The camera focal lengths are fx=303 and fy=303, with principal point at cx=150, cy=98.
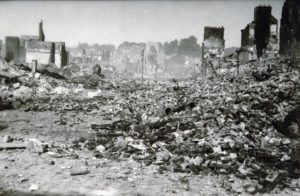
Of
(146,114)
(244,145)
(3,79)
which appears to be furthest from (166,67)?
(244,145)

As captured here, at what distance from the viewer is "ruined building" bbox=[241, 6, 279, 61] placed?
79.5 feet

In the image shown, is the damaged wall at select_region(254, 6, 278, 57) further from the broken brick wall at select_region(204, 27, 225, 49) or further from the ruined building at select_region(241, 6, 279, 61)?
the broken brick wall at select_region(204, 27, 225, 49)

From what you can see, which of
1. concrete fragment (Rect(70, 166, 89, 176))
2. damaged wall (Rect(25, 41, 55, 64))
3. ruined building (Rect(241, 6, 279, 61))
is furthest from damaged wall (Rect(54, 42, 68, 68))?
concrete fragment (Rect(70, 166, 89, 176))

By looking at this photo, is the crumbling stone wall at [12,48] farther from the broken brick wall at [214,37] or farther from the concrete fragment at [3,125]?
the concrete fragment at [3,125]

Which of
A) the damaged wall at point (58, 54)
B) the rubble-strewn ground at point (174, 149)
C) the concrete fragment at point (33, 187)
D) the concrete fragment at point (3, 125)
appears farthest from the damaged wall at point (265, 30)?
the damaged wall at point (58, 54)

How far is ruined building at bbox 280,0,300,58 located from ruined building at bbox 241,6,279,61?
1038mm

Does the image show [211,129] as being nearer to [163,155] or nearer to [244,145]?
[244,145]

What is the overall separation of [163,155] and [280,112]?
3.94 metres

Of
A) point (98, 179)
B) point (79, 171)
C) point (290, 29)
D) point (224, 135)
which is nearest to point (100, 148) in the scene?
point (79, 171)

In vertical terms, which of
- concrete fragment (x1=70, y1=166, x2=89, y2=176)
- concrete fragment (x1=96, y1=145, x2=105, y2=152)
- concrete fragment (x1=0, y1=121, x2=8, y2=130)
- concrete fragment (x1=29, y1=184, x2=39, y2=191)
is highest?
concrete fragment (x1=0, y1=121, x2=8, y2=130)

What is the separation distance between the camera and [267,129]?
8.22m

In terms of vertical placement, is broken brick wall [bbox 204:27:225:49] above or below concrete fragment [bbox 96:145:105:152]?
above

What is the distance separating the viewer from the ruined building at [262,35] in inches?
953

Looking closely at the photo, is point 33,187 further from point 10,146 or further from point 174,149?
point 174,149
